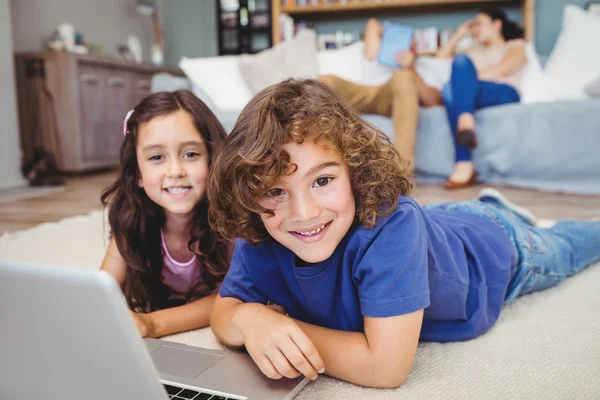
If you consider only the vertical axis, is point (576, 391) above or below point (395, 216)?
below

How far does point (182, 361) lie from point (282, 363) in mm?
177

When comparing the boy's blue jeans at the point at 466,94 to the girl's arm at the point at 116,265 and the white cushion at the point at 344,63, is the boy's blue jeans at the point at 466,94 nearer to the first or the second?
the white cushion at the point at 344,63

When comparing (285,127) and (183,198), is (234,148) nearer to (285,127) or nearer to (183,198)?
(285,127)

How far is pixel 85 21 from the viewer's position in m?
4.39

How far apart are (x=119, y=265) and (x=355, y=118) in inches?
23.2

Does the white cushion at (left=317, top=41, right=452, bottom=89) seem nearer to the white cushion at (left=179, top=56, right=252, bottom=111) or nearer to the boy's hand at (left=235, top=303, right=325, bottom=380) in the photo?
the white cushion at (left=179, top=56, right=252, bottom=111)

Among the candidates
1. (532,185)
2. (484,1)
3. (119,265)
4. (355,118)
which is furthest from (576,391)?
(484,1)

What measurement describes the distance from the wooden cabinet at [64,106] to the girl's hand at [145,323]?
10.1 ft

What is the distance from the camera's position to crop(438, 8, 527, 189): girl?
2717mm

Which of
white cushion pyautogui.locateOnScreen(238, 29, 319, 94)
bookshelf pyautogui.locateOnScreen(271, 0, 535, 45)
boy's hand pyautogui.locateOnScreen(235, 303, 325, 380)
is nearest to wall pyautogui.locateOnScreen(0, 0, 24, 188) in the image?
white cushion pyautogui.locateOnScreen(238, 29, 319, 94)

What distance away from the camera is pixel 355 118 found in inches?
29.6

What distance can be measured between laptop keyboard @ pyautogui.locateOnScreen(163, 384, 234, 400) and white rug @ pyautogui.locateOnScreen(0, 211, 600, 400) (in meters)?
0.13

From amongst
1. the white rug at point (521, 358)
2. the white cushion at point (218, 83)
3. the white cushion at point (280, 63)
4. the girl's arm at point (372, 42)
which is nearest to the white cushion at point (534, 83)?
the girl's arm at point (372, 42)

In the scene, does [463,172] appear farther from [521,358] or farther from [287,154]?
[287,154]
